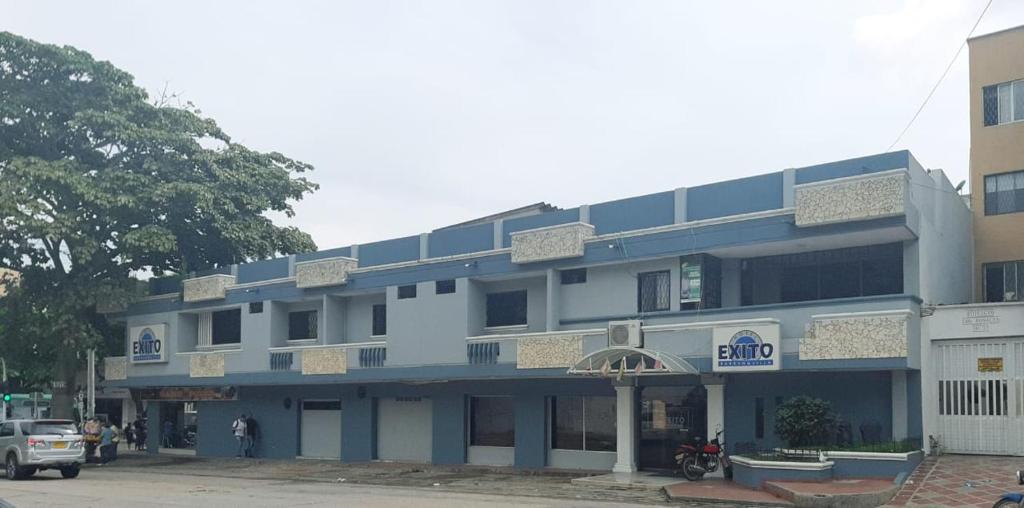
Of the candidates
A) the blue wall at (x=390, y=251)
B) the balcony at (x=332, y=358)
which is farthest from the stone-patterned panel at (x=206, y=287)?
the blue wall at (x=390, y=251)

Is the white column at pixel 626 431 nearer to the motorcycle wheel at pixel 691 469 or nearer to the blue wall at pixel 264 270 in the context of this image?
the motorcycle wheel at pixel 691 469

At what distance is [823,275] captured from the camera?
78.0ft

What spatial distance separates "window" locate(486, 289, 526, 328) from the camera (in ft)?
93.7

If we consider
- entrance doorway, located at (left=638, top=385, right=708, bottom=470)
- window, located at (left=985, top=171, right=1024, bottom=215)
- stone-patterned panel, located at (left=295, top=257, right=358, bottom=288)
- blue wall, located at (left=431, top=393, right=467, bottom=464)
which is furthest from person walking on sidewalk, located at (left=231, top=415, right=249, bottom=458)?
window, located at (left=985, top=171, right=1024, bottom=215)

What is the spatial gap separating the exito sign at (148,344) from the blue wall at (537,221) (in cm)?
1540

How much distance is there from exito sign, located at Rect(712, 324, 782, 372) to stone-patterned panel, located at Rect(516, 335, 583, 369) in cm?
372

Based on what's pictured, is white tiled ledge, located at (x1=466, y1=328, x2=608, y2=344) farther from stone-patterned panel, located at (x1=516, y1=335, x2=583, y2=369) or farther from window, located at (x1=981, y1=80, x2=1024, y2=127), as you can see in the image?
window, located at (x1=981, y1=80, x2=1024, y2=127)

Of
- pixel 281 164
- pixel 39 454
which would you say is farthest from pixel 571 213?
pixel 281 164

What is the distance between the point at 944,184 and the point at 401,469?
53.8ft

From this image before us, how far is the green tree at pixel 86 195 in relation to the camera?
3369 centimetres

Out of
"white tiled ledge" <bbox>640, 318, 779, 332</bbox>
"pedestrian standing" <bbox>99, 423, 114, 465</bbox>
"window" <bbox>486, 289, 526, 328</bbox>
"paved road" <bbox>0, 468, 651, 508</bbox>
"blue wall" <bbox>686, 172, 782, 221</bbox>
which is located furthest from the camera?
"pedestrian standing" <bbox>99, 423, 114, 465</bbox>

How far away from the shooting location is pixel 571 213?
27.3 m

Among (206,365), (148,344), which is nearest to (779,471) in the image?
(206,365)

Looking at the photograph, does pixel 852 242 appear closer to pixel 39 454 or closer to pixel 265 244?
pixel 39 454
